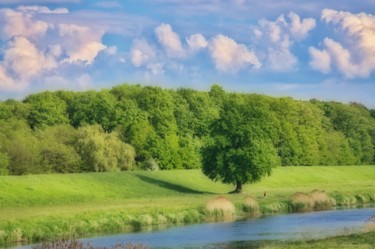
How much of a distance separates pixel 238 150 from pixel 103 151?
25795 millimetres

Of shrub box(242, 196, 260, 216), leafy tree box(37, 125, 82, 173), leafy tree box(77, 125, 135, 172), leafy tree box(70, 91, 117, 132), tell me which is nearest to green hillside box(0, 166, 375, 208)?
leafy tree box(77, 125, 135, 172)

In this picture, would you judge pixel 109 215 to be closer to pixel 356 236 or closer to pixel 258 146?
pixel 356 236

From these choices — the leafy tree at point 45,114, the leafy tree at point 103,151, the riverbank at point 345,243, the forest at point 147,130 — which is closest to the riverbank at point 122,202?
the leafy tree at point 103,151

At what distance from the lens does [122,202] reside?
7231 cm

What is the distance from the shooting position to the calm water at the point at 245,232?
45.8m

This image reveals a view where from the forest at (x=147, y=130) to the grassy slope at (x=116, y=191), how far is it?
6193 millimetres

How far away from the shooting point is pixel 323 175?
449ft

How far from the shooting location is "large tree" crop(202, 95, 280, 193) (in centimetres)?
8912

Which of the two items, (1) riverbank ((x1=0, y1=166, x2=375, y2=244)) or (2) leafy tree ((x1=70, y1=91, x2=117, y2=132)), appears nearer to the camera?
(1) riverbank ((x1=0, y1=166, x2=375, y2=244))

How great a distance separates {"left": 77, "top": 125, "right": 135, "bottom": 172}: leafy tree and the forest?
0.14m

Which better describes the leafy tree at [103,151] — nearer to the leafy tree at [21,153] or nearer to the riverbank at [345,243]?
the leafy tree at [21,153]

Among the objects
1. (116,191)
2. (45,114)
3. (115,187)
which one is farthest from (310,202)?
(45,114)

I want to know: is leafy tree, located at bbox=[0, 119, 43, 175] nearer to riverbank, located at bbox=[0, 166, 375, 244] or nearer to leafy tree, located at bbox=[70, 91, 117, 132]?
riverbank, located at bbox=[0, 166, 375, 244]

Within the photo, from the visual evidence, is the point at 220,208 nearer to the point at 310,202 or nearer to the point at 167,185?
the point at 310,202
